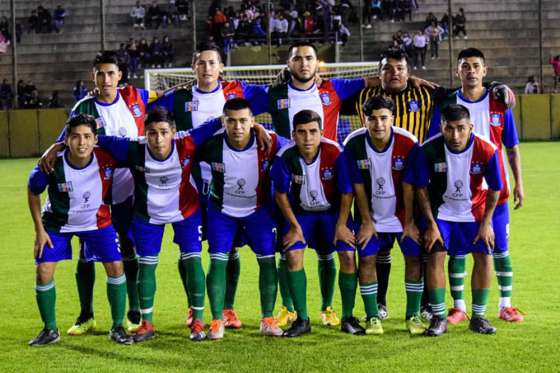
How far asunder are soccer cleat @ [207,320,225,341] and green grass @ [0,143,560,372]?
9cm

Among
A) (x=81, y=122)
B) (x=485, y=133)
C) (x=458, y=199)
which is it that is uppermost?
(x=81, y=122)

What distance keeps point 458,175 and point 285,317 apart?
167 centimetres

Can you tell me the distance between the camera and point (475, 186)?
660 cm

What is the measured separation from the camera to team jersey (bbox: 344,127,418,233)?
6.63m

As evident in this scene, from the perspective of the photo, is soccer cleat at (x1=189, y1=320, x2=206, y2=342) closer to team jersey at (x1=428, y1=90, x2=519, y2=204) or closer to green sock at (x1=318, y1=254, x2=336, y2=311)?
green sock at (x1=318, y1=254, x2=336, y2=311)

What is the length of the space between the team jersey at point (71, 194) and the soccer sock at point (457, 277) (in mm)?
2501

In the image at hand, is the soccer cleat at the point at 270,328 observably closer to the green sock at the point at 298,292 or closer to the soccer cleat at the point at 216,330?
the green sock at the point at 298,292

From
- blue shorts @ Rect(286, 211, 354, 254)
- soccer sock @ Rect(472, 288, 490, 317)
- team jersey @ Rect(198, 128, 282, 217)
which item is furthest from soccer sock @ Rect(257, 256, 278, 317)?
soccer sock @ Rect(472, 288, 490, 317)

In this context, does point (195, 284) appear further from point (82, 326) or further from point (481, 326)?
point (481, 326)

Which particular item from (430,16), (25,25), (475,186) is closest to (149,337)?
(475,186)

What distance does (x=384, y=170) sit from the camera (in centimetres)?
665

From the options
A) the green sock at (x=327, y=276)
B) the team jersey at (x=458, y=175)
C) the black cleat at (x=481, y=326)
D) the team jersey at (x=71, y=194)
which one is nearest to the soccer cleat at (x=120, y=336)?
the team jersey at (x=71, y=194)

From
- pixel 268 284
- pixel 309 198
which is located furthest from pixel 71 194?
pixel 309 198

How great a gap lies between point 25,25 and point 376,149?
33128 millimetres
